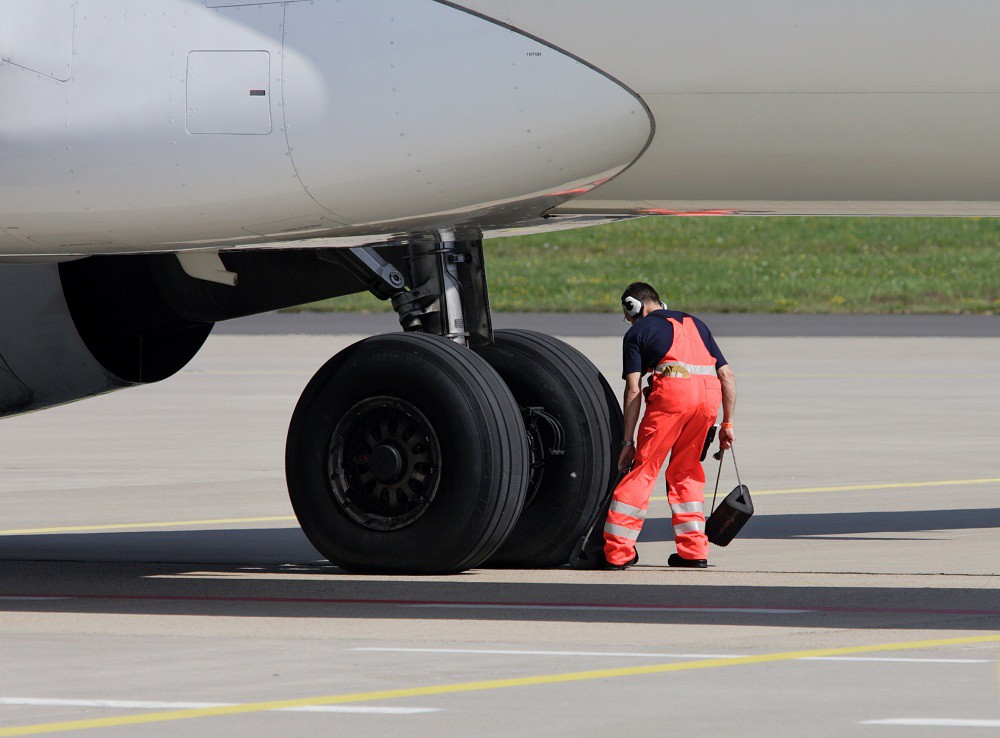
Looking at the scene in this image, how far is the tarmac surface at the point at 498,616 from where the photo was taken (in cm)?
816

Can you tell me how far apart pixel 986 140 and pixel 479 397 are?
3011 mm

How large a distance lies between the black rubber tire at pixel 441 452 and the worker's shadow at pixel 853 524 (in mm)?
2659

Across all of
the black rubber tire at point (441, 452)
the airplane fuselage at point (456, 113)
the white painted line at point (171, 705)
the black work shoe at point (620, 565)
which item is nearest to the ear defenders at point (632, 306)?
the black rubber tire at point (441, 452)

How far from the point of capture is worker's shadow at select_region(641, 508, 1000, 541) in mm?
14477

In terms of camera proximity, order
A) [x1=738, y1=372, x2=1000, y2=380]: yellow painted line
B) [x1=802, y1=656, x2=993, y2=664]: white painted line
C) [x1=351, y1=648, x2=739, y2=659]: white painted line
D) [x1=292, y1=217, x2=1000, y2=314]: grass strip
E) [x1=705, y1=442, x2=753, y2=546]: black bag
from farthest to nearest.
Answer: [x1=292, y1=217, x2=1000, y2=314]: grass strip, [x1=738, y1=372, x2=1000, y2=380]: yellow painted line, [x1=705, y1=442, x2=753, y2=546]: black bag, [x1=351, y1=648, x2=739, y2=659]: white painted line, [x1=802, y1=656, x2=993, y2=664]: white painted line

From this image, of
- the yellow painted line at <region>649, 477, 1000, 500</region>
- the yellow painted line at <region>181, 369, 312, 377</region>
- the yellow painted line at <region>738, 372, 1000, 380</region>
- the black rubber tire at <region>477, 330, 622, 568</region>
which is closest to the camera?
the black rubber tire at <region>477, 330, 622, 568</region>

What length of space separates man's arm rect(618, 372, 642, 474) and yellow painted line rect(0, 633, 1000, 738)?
305 centimetres

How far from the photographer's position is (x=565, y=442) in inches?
513

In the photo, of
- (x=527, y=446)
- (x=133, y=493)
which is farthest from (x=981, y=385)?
(x=527, y=446)

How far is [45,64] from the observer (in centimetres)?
1116

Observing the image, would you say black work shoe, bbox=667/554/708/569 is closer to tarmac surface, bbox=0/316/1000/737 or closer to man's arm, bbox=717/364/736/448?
tarmac surface, bbox=0/316/1000/737

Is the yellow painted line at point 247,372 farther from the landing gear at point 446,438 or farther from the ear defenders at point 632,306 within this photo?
the ear defenders at point 632,306

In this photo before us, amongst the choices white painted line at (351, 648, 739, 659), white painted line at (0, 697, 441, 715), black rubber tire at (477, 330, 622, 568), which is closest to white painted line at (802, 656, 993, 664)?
white painted line at (351, 648, 739, 659)

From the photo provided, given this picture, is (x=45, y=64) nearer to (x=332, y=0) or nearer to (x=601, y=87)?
(x=332, y=0)
